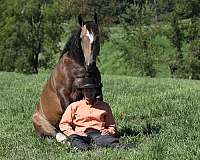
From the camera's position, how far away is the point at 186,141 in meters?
7.23

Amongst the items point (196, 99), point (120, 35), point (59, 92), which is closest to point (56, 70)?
point (59, 92)

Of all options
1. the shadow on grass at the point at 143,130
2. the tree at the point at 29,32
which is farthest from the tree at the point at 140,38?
the shadow on grass at the point at 143,130

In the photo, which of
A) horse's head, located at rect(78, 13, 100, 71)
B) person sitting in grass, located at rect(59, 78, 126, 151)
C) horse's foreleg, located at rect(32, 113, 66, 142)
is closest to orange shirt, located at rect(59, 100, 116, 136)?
person sitting in grass, located at rect(59, 78, 126, 151)

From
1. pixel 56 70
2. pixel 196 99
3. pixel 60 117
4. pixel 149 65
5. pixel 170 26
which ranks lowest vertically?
pixel 149 65

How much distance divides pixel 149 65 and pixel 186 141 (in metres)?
45.1

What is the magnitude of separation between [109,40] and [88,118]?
49.1m

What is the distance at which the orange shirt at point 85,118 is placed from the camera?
316 inches

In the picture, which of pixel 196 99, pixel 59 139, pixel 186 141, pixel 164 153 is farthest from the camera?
pixel 196 99

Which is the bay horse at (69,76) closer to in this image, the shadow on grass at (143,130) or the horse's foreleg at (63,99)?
the horse's foreleg at (63,99)

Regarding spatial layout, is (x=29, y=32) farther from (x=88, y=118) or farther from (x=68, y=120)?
(x=88, y=118)

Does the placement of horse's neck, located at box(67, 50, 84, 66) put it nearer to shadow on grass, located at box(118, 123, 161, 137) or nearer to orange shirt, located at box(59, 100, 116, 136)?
orange shirt, located at box(59, 100, 116, 136)

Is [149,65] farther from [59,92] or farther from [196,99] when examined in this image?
[59,92]

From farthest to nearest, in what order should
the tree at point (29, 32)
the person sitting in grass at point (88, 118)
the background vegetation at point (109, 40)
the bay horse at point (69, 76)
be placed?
1. the tree at point (29, 32)
2. the background vegetation at point (109, 40)
3. the person sitting in grass at point (88, 118)
4. the bay horse at point (69, 76)

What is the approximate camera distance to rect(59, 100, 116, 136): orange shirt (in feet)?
26.3
